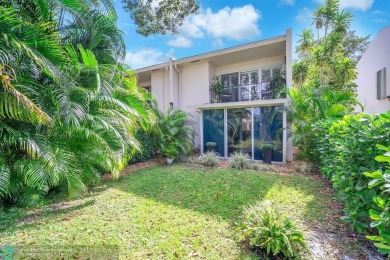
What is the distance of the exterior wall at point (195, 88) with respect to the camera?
13102 mm

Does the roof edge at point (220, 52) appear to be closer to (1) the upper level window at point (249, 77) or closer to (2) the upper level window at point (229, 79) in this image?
(2) the upper level window at point (229, 79)

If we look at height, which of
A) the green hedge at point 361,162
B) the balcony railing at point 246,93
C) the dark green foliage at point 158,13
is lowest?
the green hedge at point 361,162

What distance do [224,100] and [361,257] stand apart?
10483mm

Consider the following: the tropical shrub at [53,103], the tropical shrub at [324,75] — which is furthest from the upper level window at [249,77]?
the tropical shrub at [53,103]

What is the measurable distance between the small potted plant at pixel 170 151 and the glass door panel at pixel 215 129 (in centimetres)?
260

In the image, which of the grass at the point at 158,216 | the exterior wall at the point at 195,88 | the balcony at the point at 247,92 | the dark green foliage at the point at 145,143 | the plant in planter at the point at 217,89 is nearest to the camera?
the grass at the point at 158,216

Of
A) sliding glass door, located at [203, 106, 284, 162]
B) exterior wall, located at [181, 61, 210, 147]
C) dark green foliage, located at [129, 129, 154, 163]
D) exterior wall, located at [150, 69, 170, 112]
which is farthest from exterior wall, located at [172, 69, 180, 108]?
dark green foliage, located at [129, 129, 154, 163]

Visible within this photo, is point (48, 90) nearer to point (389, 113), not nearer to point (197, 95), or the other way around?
point (389, 113)

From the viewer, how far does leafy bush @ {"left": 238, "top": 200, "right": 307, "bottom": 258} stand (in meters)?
3.14

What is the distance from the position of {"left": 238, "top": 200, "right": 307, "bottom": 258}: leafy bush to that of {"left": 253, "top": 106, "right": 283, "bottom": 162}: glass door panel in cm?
724

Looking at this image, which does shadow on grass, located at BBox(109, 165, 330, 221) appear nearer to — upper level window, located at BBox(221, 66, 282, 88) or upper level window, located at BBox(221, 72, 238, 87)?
upper level window, located at BBox(221, 66, 282, 88)

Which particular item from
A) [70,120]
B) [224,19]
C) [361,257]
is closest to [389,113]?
[361,257]

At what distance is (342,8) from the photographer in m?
14.2

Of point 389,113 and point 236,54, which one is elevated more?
point 236,54
